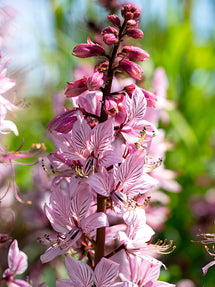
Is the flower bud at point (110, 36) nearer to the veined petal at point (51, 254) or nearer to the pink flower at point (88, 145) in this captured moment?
the pink flower at point (88, 145)

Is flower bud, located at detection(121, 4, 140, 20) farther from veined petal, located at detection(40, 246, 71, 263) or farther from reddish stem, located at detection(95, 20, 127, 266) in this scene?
veined petal, located at detection(40, 246, 71, 263)

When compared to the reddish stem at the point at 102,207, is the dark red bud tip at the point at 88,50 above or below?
above

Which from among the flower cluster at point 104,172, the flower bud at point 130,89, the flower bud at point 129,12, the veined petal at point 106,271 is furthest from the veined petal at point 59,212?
the flower bud at point 129,12

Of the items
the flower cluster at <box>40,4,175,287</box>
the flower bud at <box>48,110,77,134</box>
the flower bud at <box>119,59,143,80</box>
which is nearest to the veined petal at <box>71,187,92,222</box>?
the flower cluster at <box>40,4,175,287</box>

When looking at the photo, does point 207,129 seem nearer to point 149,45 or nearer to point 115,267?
point 149,45

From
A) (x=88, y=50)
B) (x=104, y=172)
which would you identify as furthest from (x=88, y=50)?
(x=104, y=172)

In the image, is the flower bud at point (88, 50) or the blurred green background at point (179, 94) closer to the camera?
the flower bud at point (88, 50)

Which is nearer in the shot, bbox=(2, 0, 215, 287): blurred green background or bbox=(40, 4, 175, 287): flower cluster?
bbox=(40, 4, 175, 287): flower cluster

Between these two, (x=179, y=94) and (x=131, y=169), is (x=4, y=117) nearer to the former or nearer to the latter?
(x=131, y=169)
